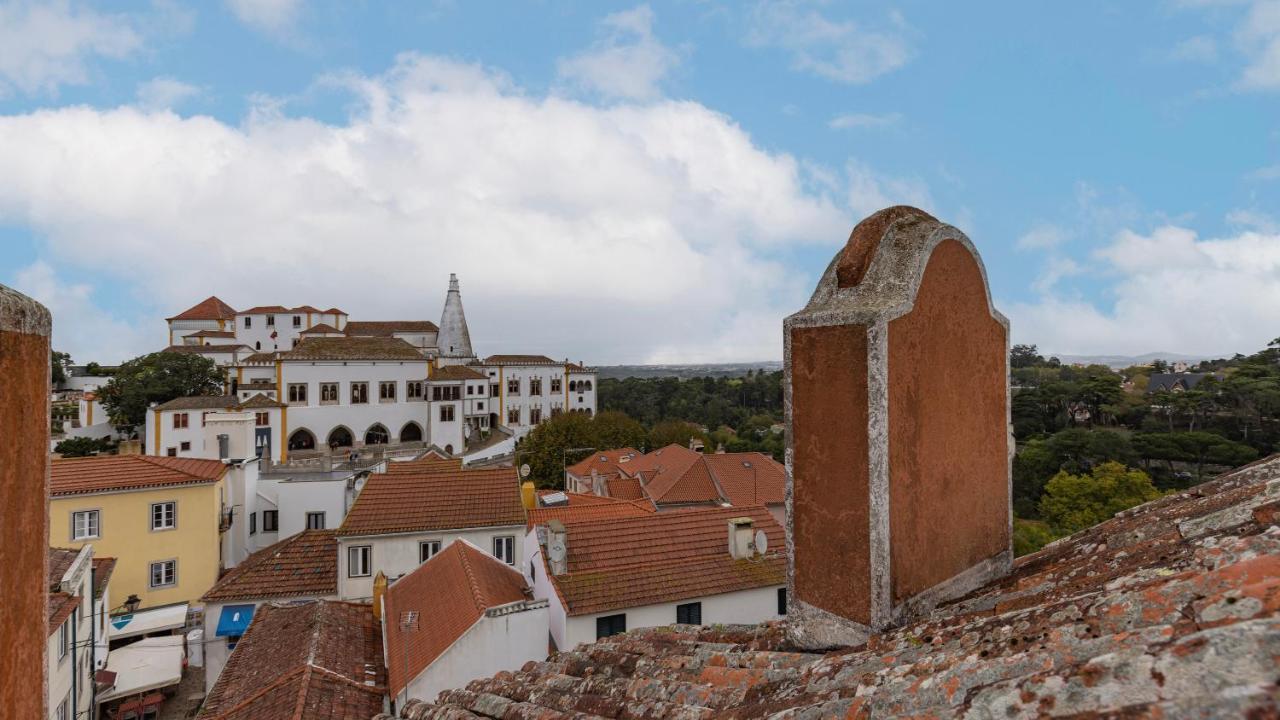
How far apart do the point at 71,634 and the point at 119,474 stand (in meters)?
9.10

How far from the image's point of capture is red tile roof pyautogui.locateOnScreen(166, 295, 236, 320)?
244 feet

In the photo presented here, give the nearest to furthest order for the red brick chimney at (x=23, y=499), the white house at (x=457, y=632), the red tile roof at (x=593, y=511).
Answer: the red brick chimney at (x=23, y=499) → the white house at (x=457, y=632) → the red tile roof at (x=593, y=511)

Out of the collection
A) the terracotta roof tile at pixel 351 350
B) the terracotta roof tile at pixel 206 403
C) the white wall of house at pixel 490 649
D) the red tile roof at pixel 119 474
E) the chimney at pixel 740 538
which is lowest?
the white wall of house at pixel 490 649

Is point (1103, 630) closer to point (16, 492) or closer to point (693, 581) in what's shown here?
point (16, 492)

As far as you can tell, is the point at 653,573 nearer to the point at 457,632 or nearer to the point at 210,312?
the point at 457,632

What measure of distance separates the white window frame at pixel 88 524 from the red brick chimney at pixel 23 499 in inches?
870

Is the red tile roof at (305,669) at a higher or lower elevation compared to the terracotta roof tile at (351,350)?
lower

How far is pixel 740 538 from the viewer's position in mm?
14852

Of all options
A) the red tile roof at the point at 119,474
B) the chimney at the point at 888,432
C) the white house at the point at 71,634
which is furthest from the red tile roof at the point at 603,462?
the chimney at the point at 888,432

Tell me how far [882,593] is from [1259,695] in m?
2.40

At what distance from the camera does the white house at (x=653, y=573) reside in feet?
42.4

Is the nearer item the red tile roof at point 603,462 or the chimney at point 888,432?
the chimney at point 888,432

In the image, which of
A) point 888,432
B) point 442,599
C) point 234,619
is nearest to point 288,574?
point 234,619

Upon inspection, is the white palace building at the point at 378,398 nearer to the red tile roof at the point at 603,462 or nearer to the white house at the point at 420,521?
the red tile roof at the point at 603,462
